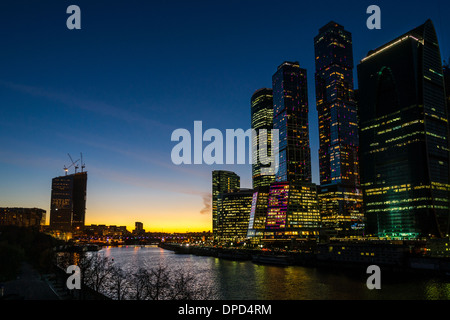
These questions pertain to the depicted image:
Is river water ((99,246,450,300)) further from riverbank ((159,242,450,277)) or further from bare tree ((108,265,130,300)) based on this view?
bare tree ((108,265,130,300))

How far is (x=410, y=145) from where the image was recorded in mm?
177625

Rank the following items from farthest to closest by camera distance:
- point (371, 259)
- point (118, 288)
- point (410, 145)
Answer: point (410, 145), point (371, 259), point (118, 288)

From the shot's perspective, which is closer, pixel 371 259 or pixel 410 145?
pixel 371 259

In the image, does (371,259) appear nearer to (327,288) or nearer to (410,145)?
(327,288)

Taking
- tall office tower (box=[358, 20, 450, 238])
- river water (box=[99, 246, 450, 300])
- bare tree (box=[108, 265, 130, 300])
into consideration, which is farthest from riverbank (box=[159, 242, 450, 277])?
bare tree (box=[108, 265, 130, 300])

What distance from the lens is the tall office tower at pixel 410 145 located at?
16875cm

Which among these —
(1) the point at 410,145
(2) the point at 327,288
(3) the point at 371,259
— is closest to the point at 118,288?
(2) the point at 327,288

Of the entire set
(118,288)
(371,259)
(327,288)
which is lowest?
(327,288)

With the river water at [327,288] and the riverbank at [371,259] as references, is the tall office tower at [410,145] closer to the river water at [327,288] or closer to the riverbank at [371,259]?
the riverbank at [371,259]

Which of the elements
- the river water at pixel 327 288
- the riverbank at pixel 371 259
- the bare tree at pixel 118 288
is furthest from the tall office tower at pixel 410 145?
the bare tree at pixel 118 288
